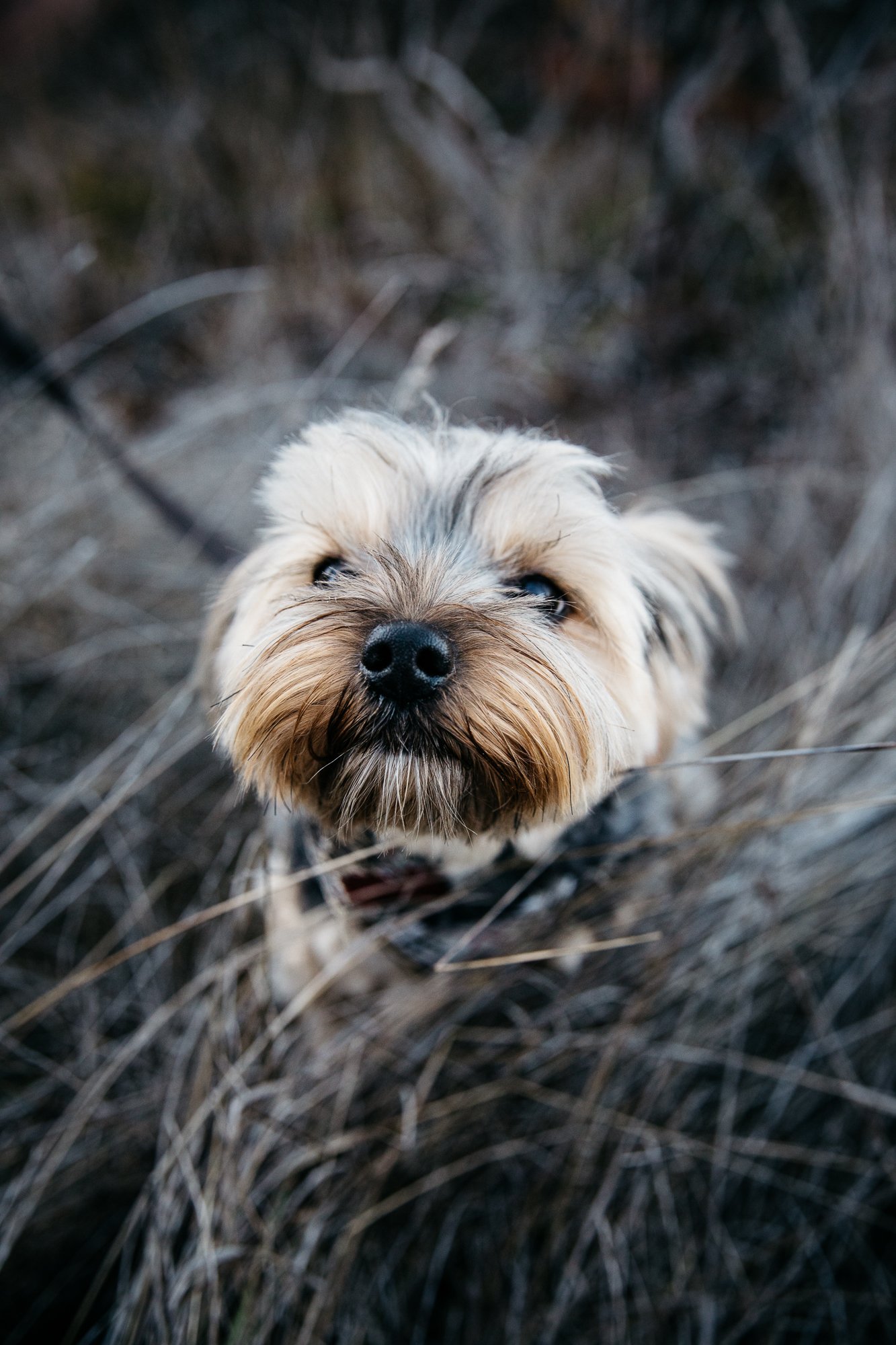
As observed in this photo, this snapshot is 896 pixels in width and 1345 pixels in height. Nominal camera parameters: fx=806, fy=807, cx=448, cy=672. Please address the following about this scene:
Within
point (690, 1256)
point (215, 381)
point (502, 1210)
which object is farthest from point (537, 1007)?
point (215, 381)

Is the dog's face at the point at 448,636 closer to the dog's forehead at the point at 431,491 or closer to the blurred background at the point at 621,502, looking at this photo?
the dog's forehead at the point at 431,491

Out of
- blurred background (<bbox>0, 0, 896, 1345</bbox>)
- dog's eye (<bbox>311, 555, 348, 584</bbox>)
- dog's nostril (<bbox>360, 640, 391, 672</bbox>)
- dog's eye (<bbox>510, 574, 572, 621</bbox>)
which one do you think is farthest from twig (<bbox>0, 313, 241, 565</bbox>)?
dog's nostril (<bbox>360, 640, 391, 672</bbox>)

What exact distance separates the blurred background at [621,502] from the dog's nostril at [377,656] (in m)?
0.84

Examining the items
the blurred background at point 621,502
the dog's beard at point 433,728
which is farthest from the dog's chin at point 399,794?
the blurred background at point 621,502

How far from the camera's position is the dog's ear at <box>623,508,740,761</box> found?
186cm

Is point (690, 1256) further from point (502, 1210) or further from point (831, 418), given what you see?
point (831, 418)

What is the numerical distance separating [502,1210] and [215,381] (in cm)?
383

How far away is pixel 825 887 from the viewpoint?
7.23ft

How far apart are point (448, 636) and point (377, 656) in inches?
4.9

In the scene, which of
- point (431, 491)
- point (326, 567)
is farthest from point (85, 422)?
point (431, 491)

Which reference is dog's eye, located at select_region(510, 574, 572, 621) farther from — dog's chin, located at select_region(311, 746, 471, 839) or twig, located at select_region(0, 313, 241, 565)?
twig, located at select_region(0, 313, 241, 565)

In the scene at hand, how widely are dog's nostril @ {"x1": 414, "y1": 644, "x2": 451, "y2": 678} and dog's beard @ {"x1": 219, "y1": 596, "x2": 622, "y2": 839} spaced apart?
1.2 inches

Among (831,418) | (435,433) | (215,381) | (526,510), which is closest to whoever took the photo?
(526,510)

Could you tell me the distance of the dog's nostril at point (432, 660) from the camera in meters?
1.33
